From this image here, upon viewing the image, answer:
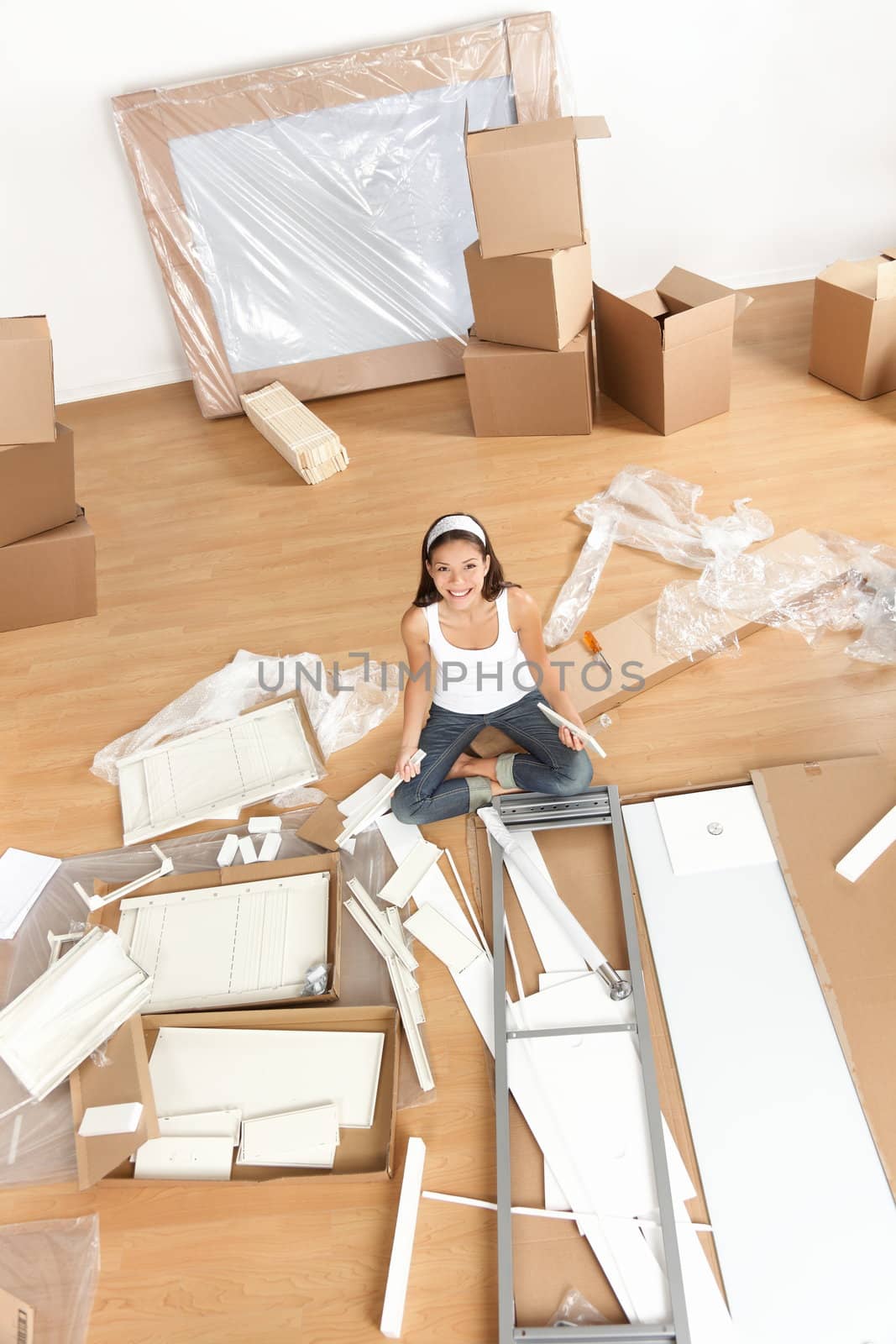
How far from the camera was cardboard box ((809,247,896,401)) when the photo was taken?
2.99 meters

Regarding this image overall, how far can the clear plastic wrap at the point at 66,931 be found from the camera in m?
1.83

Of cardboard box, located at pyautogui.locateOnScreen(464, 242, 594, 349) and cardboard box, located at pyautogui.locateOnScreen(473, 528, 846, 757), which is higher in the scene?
cardboard box, located at pyautogui.locateOnScreen(464, 242, 594, 349)

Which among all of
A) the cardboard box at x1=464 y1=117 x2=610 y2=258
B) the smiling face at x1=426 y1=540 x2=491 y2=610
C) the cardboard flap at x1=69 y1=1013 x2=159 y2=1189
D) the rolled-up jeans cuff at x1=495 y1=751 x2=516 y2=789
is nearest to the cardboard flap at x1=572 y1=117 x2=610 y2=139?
the cardboard box at x1=464 y1=117 x2=610 y2=258

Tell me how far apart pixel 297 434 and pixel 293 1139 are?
240 cm

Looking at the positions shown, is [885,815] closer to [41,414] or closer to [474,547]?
[474,547]

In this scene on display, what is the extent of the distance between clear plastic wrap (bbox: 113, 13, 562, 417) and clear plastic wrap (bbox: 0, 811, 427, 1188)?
2.11 metres

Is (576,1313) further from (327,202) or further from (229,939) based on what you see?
(327,202)

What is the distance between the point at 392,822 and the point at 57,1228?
3.31ft

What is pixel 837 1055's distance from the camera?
67.5 inches

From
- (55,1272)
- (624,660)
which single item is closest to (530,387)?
(624,660)

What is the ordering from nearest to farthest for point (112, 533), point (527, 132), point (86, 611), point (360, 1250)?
1. point (360, 1250)
2. point (527, 132)
3. point (86, 611)
4. point (112, 533)

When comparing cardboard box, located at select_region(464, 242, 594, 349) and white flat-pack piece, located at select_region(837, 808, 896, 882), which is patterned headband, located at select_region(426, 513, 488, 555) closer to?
white flat-pack piece, located at select_region(837, 808, 896, 882)

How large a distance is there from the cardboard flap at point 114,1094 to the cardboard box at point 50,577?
1567 mm

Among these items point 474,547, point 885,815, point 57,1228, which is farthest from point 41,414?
point 885,815
